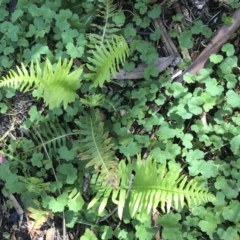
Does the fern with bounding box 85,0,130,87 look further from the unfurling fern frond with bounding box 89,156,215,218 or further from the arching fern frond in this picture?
the unfurling fern frond with bounding box 89,156,215,218

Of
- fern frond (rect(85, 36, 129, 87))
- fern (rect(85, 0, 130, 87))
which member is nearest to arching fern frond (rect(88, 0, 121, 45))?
fern (rect(85, 0, 130, 87))

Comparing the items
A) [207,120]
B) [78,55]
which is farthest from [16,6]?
[207,120]

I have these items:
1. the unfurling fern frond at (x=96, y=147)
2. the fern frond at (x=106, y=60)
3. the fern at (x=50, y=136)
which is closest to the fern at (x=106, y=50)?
the fern frond at (x=106, y=60)

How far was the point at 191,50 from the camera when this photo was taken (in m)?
3.37

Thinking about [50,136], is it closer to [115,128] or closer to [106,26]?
[115,128]

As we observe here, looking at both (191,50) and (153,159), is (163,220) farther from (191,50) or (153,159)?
(191,50)

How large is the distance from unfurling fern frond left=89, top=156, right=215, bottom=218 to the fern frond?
57cm

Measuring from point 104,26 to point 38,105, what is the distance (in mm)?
743

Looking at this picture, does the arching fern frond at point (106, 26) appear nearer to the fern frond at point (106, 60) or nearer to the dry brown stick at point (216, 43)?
the fern frond at point (106, 60)

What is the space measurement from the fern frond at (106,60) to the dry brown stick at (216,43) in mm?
480

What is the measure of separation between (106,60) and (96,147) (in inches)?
22.4

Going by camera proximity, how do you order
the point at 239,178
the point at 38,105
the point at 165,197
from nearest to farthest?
1. the point at 165,197
2. the point at 239,178
3. the point at 38,105

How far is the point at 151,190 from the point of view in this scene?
114 inches

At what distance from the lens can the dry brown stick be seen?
3262mm
